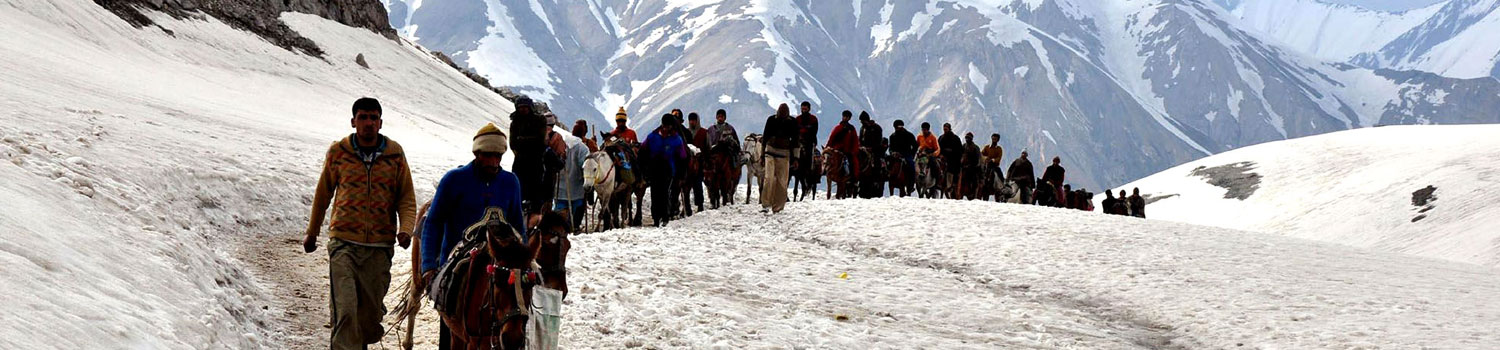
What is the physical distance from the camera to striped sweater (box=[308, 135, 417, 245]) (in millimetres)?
7660

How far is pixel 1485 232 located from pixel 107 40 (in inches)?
1662

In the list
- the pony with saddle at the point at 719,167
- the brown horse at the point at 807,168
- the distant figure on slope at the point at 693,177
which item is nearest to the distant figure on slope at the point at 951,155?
the brown horse at the point at 807,168

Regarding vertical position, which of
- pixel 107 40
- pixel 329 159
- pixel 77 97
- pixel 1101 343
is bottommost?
pixel 1101 343

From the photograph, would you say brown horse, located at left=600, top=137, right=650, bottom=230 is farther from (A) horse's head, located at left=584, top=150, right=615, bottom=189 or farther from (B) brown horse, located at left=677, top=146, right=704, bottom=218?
(B) brown horse, located at left=677, top=146, right=704, bottom=218

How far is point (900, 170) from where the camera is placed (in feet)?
88.6

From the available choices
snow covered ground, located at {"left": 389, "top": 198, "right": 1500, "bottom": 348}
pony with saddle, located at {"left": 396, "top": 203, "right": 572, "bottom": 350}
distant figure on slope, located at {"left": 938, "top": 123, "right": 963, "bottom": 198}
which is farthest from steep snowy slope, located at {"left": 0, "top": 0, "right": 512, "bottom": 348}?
distant figure on slope, located at {"left": 938, "top": 123, "right": 963, "bottom": 198}

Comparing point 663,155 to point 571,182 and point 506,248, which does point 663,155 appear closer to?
point 571,182

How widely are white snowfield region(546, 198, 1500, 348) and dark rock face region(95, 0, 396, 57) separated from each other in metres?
32.0

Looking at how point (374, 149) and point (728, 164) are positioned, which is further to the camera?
point (728, 164)

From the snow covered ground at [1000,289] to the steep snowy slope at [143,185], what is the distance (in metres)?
2.13

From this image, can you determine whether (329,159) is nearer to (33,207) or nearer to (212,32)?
(33,207)

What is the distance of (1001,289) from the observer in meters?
14.3

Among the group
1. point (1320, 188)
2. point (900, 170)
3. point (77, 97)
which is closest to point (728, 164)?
point (900, 170)

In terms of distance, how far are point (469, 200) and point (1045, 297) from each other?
27.1 feet
